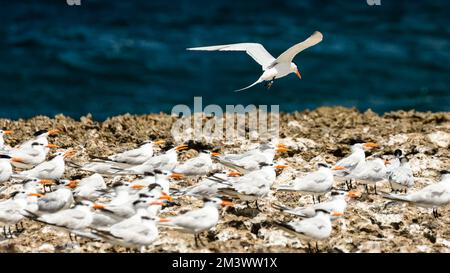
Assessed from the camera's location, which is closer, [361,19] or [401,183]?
[401,183]

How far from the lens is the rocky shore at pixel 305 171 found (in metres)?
8.79

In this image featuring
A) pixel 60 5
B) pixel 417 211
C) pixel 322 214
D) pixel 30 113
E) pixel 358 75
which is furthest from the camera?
pixel 60 5

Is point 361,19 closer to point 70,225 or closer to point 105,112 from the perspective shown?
point 105,112

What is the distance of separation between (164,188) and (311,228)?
195 cm

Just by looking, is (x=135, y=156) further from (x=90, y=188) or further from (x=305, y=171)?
(x=305, y=171)

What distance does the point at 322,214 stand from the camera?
28.3 feet

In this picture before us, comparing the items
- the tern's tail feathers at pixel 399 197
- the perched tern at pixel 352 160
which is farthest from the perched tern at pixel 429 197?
the perched tern at pixel 352 160

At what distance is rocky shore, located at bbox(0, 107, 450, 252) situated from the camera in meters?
8.79

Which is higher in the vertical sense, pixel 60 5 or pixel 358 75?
pixel 60 5

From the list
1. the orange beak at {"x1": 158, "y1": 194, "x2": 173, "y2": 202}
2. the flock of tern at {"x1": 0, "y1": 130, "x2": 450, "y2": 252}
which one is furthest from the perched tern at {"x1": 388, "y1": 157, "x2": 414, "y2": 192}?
the orange beak at {"x1": 158, "y1": 194, "x2": 173, "y2": 202}

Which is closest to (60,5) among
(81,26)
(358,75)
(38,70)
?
(81,26)

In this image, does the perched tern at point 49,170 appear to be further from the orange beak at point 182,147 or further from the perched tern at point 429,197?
the perched tern at point 429,197

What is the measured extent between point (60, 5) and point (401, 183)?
27160mm

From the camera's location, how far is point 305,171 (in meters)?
10.9
